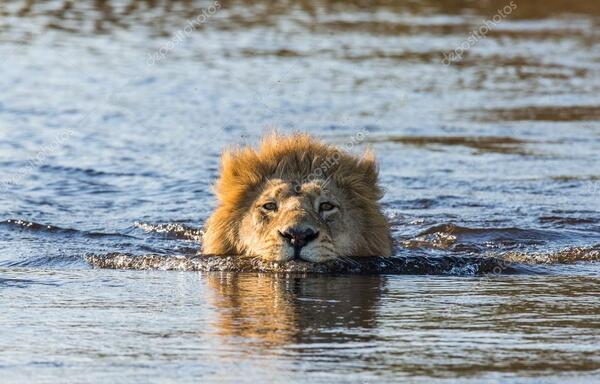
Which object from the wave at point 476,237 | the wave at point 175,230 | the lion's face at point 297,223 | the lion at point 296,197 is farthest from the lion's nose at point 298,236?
the wave at point 175,230

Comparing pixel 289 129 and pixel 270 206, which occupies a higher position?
pixel 270 206

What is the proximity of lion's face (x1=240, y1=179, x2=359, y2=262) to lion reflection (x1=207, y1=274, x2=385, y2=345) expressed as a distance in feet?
0.65

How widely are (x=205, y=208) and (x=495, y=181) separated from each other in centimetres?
281

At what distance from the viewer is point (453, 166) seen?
552 inches

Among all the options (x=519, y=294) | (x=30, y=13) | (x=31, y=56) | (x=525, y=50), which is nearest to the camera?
(x=519, y=294)

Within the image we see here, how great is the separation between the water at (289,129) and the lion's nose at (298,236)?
0.28 meters

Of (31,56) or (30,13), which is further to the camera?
(30,13)

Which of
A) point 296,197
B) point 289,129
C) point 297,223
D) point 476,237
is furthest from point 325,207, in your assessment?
point 289,129

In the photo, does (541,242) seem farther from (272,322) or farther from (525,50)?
(525,50)

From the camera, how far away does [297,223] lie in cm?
853

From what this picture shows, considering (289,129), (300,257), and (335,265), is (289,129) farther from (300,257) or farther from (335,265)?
(300,257)

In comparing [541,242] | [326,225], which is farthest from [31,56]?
[326,225]

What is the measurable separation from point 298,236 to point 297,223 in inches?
4.5

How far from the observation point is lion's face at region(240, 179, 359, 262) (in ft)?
28.0
